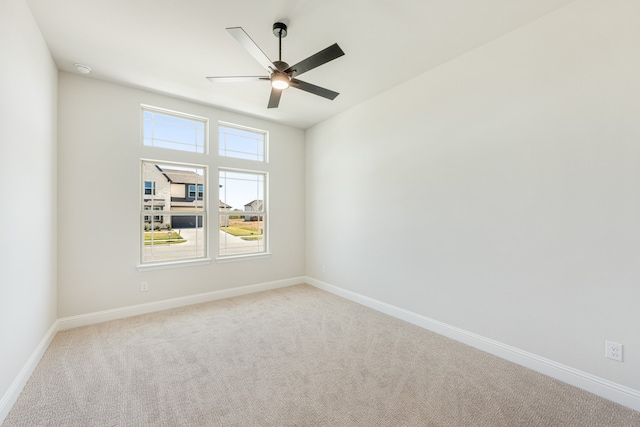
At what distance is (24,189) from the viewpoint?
221cm

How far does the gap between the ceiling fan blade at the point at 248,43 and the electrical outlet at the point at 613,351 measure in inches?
→ 135

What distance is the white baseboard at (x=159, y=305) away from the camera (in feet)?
10.7

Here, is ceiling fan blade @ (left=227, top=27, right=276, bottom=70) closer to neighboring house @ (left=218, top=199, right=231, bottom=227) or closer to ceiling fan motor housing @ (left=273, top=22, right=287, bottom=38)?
ceiling fan motor housing @ (left=273, top=22, right=287, bottom=38)

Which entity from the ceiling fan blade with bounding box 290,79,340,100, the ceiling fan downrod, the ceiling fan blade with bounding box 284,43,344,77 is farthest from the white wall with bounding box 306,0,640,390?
the ceiling fan downrod

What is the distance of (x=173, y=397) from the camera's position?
6.62 ft

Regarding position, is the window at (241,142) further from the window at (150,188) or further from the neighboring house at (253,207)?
the window at (150,188)

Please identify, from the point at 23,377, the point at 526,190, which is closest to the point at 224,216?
the point at 23,377

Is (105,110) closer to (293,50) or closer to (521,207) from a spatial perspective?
(293,50)

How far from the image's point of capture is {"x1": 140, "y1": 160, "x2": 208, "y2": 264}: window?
3.81 meters

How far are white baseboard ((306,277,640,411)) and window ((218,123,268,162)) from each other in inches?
126

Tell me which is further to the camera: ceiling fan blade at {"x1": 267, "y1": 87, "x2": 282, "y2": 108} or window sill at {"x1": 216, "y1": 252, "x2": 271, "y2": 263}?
window sill at {"x1": 216, "y1": 252, "x2": 271, "y2": 263}

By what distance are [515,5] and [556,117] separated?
3.14 ft

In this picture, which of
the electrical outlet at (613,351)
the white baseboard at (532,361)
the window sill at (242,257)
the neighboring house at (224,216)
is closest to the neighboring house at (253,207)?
the neighboring house at (224,216)

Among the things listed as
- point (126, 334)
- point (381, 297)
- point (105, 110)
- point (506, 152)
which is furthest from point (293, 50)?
point (126, 334)
